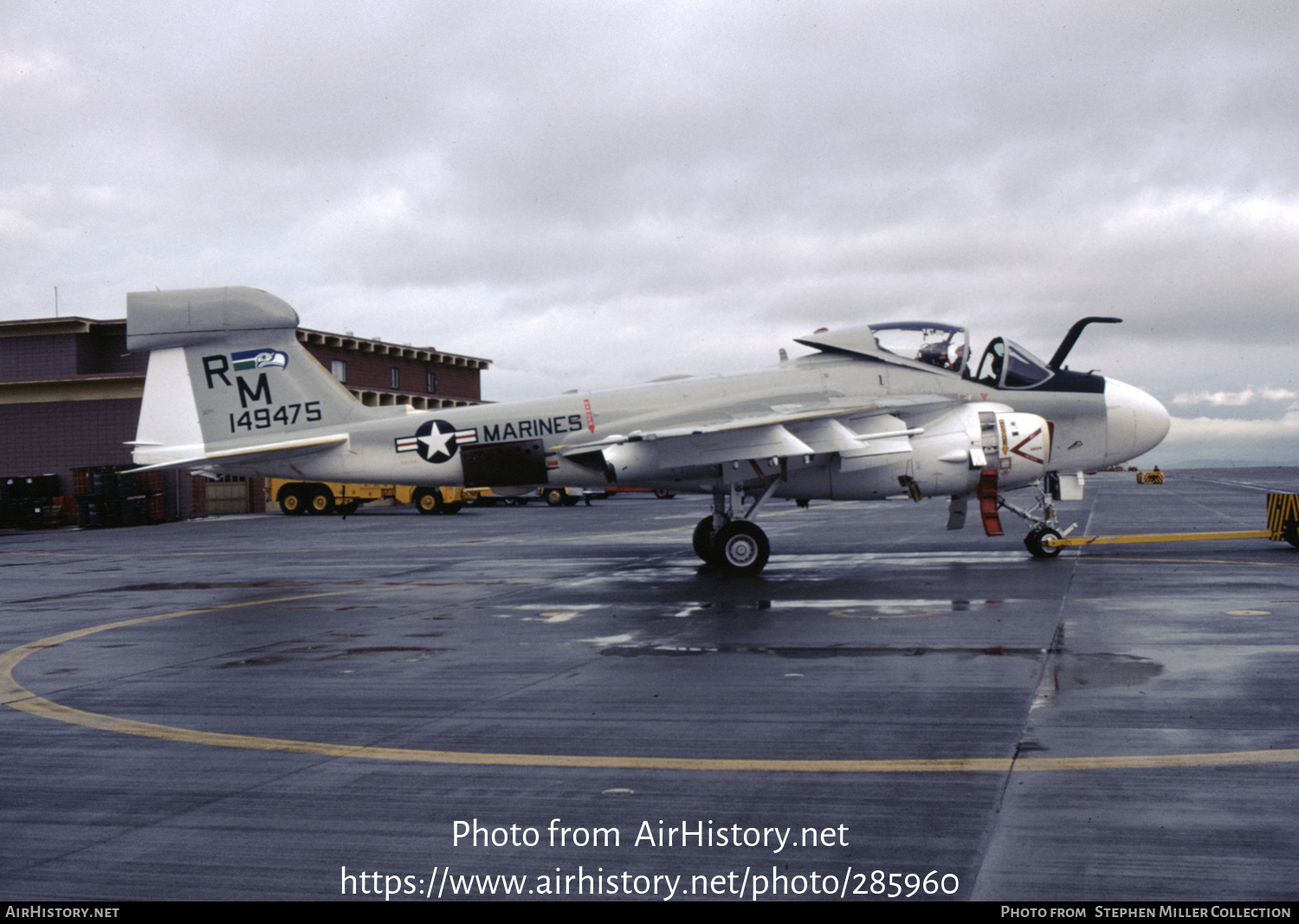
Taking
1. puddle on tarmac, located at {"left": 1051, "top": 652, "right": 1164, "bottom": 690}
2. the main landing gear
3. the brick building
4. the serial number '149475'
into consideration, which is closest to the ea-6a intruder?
the serial number '149475'

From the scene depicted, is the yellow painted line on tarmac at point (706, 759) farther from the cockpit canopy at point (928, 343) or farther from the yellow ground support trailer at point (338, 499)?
the yellow ground support trailer at point (338, 499)

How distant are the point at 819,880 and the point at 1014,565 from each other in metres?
12.9

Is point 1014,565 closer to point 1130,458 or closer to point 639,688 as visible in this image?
point 1130,458

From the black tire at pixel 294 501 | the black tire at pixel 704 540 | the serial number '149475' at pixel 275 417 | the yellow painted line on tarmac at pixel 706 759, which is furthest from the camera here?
the black tire at pixel 294 501

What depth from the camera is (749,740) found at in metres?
6.13

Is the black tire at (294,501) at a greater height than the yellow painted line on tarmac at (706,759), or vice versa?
the black tire at (294,501)

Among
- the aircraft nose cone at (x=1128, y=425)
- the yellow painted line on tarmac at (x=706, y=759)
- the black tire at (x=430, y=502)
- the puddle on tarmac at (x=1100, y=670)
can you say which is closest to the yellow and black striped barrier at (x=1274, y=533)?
the aircraft nose cone at (x=1128, y=425)

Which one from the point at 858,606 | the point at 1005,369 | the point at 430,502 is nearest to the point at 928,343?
the point at 1005,369

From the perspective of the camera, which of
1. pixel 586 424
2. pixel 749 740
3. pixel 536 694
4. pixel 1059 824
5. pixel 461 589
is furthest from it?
pixel 586 424

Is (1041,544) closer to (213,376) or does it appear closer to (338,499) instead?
(213,376)

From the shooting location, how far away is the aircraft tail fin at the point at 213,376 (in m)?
16.4

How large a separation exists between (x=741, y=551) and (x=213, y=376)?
30.0ft

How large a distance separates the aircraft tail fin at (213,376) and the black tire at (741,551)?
6780 mm

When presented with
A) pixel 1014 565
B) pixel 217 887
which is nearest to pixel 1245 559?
pixel 1014 565
